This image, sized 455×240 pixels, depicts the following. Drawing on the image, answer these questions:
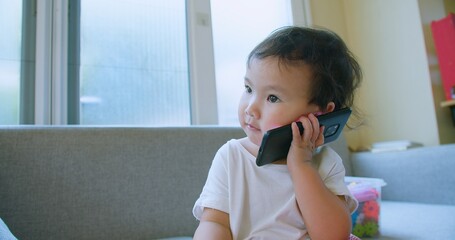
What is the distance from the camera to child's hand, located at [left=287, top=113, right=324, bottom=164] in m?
0.55

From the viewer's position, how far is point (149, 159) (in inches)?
38.3

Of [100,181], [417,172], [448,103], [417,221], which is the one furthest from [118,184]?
[448,103]

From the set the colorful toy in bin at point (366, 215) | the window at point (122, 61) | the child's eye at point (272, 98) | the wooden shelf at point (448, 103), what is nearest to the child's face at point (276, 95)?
the child's eye at point (272, 98)

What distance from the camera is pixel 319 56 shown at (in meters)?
0.59

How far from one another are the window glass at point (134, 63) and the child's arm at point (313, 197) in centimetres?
88

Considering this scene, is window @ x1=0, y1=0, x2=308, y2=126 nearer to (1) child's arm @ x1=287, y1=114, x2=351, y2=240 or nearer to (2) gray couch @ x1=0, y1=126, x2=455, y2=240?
(2) gray couch @ x1=0, y1=126, x2=455, y2=240

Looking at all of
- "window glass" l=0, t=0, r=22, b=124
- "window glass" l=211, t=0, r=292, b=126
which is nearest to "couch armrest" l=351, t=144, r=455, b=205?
"window glass" l=211, t=0, r=292, b=126

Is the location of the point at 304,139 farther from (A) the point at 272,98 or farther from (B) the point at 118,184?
(B) the point at 118,184

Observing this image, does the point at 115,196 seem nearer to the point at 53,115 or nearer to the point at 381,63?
the point at 53,115

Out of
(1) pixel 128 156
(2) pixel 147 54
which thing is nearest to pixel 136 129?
(1) pixel 128 156

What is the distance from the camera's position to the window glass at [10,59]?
1.06 metres

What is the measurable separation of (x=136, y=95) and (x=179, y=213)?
57 cm

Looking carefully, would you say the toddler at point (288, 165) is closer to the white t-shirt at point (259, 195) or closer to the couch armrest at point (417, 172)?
the white t-shirt at point (259, 195)

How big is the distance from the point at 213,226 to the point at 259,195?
0.35 feet
